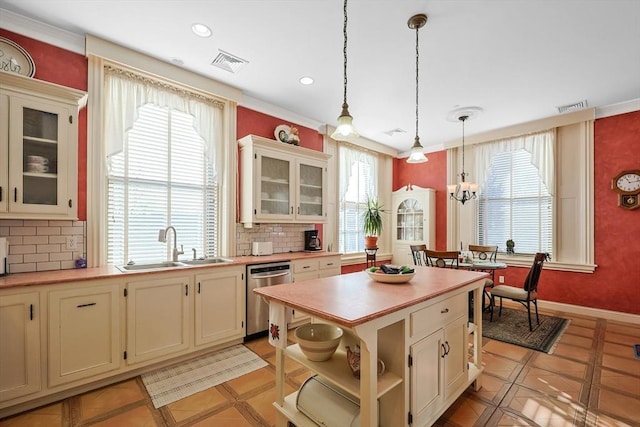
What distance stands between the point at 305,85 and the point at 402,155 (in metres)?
3.42

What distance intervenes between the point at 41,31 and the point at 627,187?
21.6 feet

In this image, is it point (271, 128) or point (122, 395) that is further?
point (271, 128)

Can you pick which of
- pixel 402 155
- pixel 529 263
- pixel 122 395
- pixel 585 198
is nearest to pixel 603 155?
pixel 585 198

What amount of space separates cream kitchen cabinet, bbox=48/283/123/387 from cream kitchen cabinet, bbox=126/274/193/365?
0.11 meters

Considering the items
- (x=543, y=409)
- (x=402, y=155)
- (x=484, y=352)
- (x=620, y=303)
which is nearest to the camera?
(x=543, y=409)

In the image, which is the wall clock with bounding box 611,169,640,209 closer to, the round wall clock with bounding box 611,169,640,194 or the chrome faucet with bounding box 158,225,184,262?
the round wall clock with bounding box 611,169,640,194

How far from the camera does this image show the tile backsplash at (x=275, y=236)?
147 inches

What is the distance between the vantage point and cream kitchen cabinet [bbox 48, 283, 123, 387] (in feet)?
6.88

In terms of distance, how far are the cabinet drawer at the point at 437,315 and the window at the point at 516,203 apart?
335 centimetres

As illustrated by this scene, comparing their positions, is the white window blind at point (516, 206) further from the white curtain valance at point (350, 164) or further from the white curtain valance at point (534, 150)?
the white curtain valance at point (350, 164)

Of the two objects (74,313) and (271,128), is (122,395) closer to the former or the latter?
(74,313)

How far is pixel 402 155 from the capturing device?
6.29 m

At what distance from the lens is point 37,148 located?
2238mm

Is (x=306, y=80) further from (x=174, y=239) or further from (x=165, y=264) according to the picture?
(x=165, y=264)
